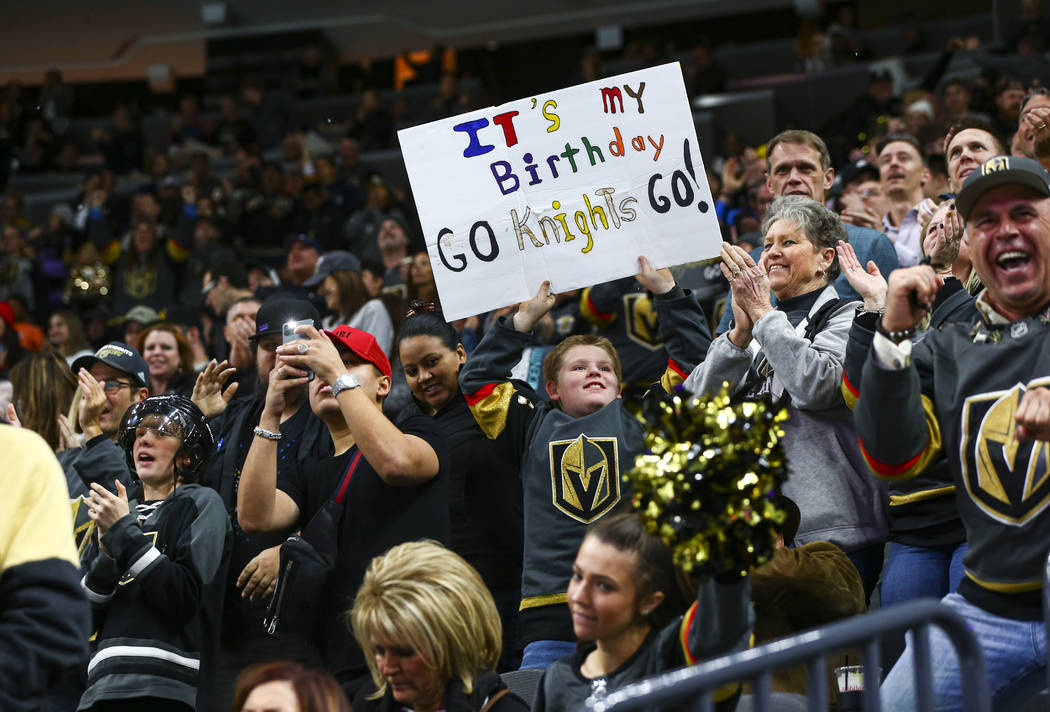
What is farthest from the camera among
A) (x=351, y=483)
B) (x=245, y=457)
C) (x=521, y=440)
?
(x=245, y=457)

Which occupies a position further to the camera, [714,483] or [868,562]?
[868,562]

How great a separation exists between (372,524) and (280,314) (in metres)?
1.64

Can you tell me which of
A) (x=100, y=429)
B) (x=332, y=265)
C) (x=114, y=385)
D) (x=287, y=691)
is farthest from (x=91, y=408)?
(x=332, y=265)

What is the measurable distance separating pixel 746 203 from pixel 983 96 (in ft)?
9.11

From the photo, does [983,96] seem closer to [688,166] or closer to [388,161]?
[688,166]

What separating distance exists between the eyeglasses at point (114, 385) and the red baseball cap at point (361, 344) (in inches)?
59.9

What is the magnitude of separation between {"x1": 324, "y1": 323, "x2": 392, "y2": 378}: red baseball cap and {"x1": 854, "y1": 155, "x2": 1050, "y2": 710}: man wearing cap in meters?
1.84

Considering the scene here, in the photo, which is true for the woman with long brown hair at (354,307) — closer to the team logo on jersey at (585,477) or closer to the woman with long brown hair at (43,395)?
the woman with long brown hair at (43,395)

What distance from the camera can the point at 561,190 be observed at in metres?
4.61

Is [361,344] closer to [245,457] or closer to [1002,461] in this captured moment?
[245,457]

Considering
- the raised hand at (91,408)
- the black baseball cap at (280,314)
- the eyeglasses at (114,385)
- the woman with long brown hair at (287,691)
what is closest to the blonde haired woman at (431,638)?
the woman with long brown hair at (287,691)

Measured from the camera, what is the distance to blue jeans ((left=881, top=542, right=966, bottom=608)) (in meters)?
3.73

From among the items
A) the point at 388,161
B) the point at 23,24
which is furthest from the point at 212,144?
the point at 23,24

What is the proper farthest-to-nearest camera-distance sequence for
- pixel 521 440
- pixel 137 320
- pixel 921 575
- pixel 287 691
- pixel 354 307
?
pixel 137 320, pixel 354 307, pixel 521 440, pixel 921 575, pixel 287 691
